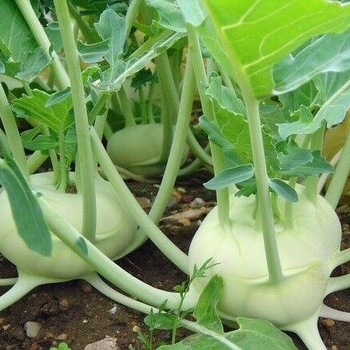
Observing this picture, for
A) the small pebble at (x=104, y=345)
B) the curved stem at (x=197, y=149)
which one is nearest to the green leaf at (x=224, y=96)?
the small pebble at (x=104, y=345)

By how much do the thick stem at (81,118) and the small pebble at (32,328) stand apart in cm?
13

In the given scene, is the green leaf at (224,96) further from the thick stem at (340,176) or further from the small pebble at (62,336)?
the small pebble at (62,336)

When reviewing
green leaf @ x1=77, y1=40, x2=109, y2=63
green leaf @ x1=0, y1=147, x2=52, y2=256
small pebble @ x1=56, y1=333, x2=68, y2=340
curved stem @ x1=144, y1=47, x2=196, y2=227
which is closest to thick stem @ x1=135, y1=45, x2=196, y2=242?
curved stem @ x1=144, y1=47, x2=196, y2=227

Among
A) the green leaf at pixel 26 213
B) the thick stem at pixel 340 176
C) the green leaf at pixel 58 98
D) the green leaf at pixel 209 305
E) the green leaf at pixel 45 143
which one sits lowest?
the green leaf at pixel 209 305

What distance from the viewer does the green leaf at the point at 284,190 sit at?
0.69 meters

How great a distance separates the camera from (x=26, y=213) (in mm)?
562

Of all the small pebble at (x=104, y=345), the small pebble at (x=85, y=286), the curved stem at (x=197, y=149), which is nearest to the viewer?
the small pebble at (x=104, y=345)

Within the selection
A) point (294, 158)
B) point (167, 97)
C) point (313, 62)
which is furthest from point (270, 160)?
point (167, 97)

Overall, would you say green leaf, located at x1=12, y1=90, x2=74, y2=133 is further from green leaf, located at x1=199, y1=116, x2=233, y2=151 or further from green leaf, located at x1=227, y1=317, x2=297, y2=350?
green leaf, located at x1=227, y1=317, x2=297, y2=350

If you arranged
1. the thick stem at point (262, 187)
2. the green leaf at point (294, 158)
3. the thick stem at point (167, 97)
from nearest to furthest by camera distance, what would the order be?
Result: the thick stem at point (262, 187), the green leaf at point (294, 158), the thick stem at point (167, 97)

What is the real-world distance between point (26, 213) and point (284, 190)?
10.3 inches

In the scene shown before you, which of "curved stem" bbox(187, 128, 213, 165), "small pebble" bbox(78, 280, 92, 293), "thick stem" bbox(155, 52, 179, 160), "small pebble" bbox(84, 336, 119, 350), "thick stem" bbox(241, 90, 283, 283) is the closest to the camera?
"thick stem" bbox(241, 90, 283, 283)

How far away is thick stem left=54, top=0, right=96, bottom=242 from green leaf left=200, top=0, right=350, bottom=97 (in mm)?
150

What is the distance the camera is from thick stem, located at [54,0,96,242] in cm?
67
